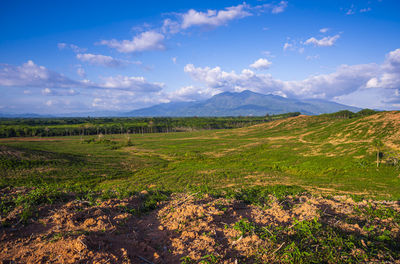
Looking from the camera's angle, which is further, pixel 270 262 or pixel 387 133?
pixel 387 133

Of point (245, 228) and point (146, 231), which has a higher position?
point (245, 228)

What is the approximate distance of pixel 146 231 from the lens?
18.7 ft

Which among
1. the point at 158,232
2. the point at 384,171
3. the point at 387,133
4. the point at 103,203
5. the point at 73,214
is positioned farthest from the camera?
the point at 387,133

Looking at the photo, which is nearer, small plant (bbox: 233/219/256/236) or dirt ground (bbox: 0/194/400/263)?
dirt ground (bbox: 0/194/400/263)

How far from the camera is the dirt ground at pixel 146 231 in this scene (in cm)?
425

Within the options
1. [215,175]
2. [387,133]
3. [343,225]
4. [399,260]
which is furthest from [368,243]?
[387,133]

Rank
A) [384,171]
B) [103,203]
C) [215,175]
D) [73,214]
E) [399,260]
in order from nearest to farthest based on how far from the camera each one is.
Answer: [399,260] → [73,214] → [103,203] → [384,171] → [215,175]

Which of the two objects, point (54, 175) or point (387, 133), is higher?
point (387, 133)

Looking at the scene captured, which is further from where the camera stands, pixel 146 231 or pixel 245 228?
pixel 146 231

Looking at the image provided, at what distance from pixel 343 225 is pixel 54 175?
43.2m

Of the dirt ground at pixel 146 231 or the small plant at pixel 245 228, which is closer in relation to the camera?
the dirt ground at pixel 146 231

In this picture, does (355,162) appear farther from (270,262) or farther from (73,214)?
(73,214)

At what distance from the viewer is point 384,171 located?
30922 millimetres

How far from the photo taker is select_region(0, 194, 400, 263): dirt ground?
167 inches
